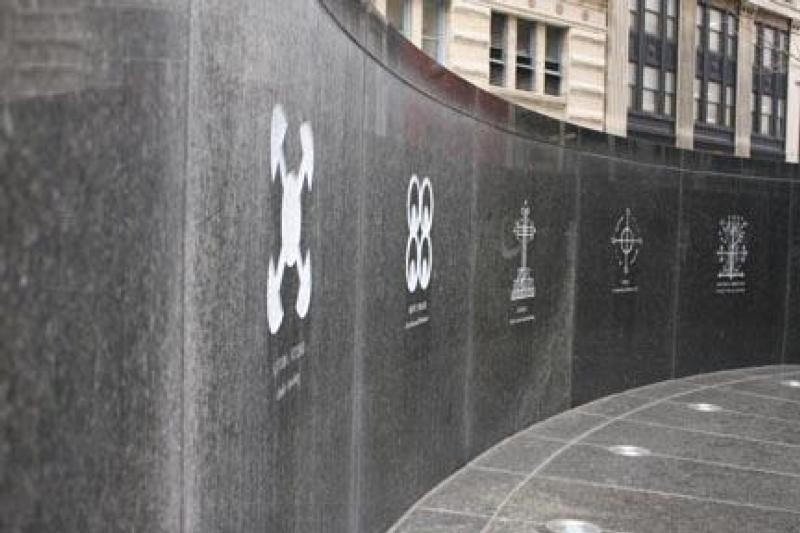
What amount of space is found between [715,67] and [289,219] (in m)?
42.2

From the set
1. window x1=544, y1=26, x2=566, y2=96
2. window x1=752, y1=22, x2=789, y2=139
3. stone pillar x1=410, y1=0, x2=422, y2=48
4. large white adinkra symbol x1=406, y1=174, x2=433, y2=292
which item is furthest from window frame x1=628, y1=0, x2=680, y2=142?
large white adinkra symbol x1=406, y1=174, x2=433, y2=292

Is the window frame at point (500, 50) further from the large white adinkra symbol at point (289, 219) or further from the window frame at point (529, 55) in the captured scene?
the large white adinkra symbol at point (289, 219)

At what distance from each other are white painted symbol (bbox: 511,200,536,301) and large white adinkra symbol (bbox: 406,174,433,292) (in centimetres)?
250

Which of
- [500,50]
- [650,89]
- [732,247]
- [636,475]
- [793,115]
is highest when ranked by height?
[500,50]

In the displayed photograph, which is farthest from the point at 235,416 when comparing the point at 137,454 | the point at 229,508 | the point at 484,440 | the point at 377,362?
the point at 484,440

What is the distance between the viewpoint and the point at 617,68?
37219mm

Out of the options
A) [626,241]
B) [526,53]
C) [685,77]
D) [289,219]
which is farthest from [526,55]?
[289,219]

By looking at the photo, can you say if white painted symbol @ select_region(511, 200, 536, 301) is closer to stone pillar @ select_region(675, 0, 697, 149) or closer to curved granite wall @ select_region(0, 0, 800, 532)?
curved granite wall @ select_region(0, 0, 800, 532)

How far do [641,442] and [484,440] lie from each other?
1.53 meters

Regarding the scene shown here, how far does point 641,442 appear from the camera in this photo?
9195mm

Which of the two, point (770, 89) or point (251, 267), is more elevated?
point (770, 89)

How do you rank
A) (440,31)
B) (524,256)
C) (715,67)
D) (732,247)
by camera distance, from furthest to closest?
(715,67), (440,31), (732,247), (524,256)

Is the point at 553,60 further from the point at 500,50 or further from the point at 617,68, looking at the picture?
the point at 500,50

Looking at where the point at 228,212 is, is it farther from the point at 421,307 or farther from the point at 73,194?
the point at 421,307
